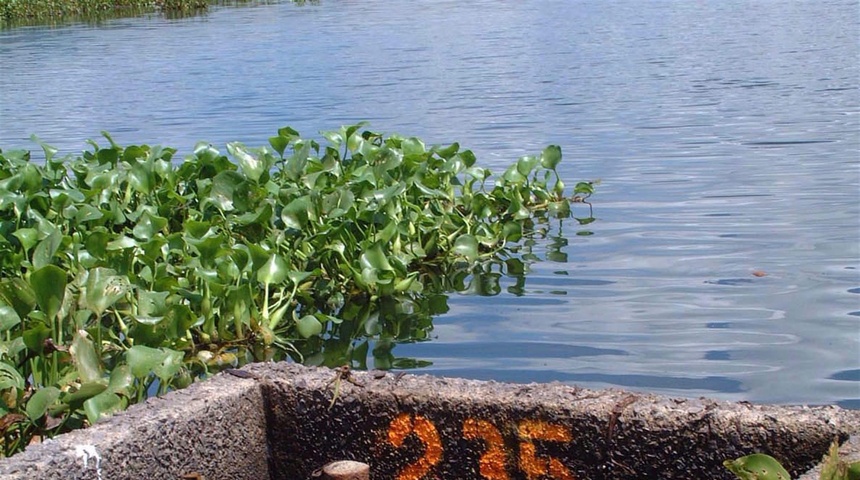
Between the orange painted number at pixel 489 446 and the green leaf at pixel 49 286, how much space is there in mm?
1207

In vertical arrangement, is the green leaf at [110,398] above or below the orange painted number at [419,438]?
below

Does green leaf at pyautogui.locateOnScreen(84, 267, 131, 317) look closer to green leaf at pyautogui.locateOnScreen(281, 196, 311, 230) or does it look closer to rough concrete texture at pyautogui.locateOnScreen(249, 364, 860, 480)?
rough concrete texture at pyautogui.locateOnScreen(249, 364, 860, 480)

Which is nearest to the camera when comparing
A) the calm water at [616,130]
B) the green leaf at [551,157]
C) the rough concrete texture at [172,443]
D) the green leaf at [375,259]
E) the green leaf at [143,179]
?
the rough concrete texture at [172,443]

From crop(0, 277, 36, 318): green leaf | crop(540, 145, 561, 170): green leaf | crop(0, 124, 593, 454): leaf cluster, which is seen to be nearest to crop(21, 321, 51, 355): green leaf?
crop(0, 124, 593, 454): leaf cluster

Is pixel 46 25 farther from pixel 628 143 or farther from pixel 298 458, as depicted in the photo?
pixel 298 458

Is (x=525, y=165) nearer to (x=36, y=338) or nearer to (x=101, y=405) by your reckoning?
(x=36, y=338)

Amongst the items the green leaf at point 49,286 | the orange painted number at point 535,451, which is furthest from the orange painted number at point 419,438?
the green leaf at point 49,286

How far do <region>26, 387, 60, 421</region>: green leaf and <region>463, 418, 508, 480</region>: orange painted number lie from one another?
3.58ft

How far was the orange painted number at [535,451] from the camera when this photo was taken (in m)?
2.19

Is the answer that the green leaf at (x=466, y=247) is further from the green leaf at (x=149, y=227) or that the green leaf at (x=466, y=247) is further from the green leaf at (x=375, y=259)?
the green leaf at (x=149, y=227)

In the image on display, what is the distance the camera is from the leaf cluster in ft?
10.5

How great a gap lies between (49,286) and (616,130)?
23.5ft

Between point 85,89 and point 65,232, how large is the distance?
10537mm

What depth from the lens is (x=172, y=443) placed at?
2195mm
